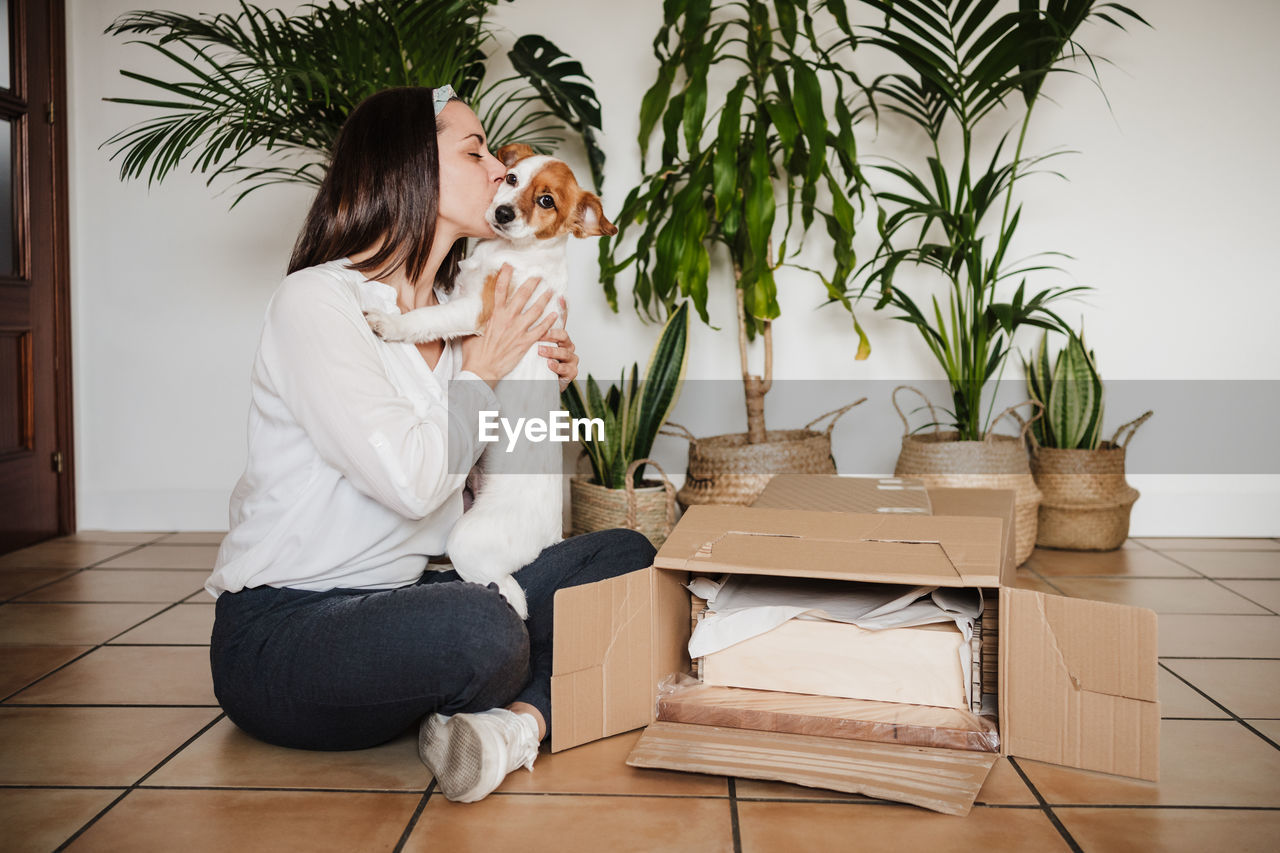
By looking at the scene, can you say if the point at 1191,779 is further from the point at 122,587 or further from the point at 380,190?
the point at 122,587

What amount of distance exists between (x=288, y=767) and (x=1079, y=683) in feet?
3.69

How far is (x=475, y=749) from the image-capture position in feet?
4.39

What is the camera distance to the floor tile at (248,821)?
4.06 feet

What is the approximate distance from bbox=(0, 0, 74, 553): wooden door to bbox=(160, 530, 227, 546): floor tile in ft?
1.26

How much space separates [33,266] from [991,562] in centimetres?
313

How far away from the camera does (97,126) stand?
3.39 metres

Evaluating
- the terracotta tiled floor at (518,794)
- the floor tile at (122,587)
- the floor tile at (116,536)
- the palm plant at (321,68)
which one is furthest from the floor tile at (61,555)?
the palm plant at (321,68)

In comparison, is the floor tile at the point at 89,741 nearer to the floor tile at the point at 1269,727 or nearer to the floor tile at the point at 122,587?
the floor tile at the point at 122,587

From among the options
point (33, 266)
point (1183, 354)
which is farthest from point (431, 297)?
point (1183, 354)

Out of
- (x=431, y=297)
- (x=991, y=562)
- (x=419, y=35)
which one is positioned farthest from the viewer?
(x=419, y=35)

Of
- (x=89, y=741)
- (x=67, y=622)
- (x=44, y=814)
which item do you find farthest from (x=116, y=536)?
(x=44, y=814)

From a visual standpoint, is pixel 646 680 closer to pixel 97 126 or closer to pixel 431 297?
pixel 431 297

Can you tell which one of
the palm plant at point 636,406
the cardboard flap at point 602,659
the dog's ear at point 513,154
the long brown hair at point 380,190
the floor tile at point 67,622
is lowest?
the floor tile at point 67,622

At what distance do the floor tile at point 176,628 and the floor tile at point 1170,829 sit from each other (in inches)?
66.1
